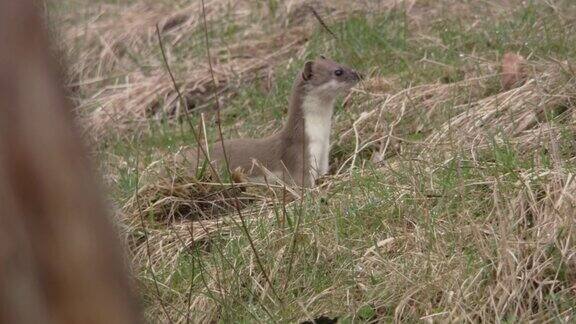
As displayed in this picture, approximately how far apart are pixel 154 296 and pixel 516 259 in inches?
57.0

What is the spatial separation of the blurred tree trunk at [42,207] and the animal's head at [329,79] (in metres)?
5.42

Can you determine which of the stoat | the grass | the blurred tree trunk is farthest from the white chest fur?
the blurred tree trunk

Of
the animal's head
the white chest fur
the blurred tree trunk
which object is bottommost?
the white chest fur

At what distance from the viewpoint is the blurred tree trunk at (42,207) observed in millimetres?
2373

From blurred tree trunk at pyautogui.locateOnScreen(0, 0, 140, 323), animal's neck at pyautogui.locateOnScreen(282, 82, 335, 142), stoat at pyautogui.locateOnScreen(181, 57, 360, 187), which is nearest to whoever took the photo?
blurred tree trunk at pyautogui.locateOnScreen(0, 0, 140, 323)

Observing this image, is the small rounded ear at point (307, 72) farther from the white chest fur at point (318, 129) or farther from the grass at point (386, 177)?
the grass at point (386, 177)

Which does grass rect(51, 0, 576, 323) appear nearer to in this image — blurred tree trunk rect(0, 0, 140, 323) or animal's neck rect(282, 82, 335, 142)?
animal's neck rect(282, 82, 335, 142)

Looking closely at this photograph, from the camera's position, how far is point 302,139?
7.65m

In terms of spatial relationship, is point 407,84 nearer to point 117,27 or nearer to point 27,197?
point 117,27

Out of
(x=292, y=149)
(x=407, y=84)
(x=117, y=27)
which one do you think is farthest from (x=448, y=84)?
(x=117, y=27)

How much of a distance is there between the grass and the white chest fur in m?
0.11

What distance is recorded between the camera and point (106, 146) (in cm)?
837

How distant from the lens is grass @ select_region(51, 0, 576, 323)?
193 inches

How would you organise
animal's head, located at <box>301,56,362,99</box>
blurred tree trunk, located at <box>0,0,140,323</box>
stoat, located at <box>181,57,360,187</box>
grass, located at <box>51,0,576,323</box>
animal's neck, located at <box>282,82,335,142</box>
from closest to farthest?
Answer: blurred tree trunk, located at <box>0,0,140,323</box>, grass, located at <box>51,0,576,323</box>, stoat, located at <box>181,57,360,187</box>, animal's neck, located at <box>282,82,335,142</box>, animal's head, located at <box>301,56,362,99</box>
